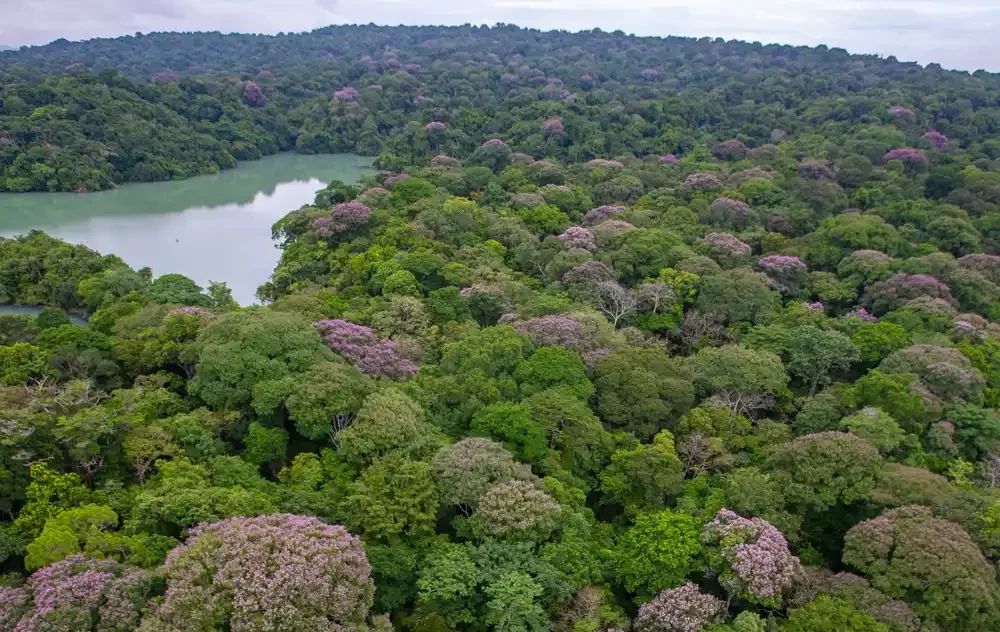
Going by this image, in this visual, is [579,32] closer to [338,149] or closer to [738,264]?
[338,149]

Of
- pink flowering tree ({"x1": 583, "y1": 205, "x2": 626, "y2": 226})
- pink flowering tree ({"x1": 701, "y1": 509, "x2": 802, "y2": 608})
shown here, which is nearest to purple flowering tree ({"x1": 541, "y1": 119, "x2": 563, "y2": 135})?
pink flowering tree ({"x1": 583, "y1": 205, "x2": 626, "y2": 226})

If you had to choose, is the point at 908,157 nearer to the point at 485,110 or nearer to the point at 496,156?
the point at 496,156

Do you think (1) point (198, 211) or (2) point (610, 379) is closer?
(2) point (610, 379)

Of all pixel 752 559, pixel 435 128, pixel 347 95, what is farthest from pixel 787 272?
pixel 347 95

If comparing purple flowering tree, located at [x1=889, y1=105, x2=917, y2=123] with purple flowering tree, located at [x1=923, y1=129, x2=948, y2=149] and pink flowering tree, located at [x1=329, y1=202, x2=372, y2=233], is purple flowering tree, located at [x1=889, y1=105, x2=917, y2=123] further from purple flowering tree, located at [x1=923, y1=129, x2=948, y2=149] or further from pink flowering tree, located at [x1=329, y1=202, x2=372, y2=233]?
pink flowering tree, located at [x1=329, y1=202, x2=372, y2=233]

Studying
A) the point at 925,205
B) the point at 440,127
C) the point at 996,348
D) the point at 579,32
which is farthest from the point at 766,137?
the point at 579,32

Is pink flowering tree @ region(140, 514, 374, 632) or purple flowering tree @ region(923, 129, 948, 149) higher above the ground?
purple flowering tree @ region(923, 129, 948, 149)

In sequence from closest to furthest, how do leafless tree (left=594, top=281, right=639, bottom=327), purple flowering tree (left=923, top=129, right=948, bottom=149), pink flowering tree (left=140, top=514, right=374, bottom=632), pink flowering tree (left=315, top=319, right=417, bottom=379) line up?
pink flowering tree (left=140, top=514, right=374, bottom=632)
pink flowering tree (left=315, top=319, right=417, bottom=379)
leafless tree (left=594, top=281, right=639, bottom=327)
purple flowering tree (left=923, top=129, right=948, bottom=149)
